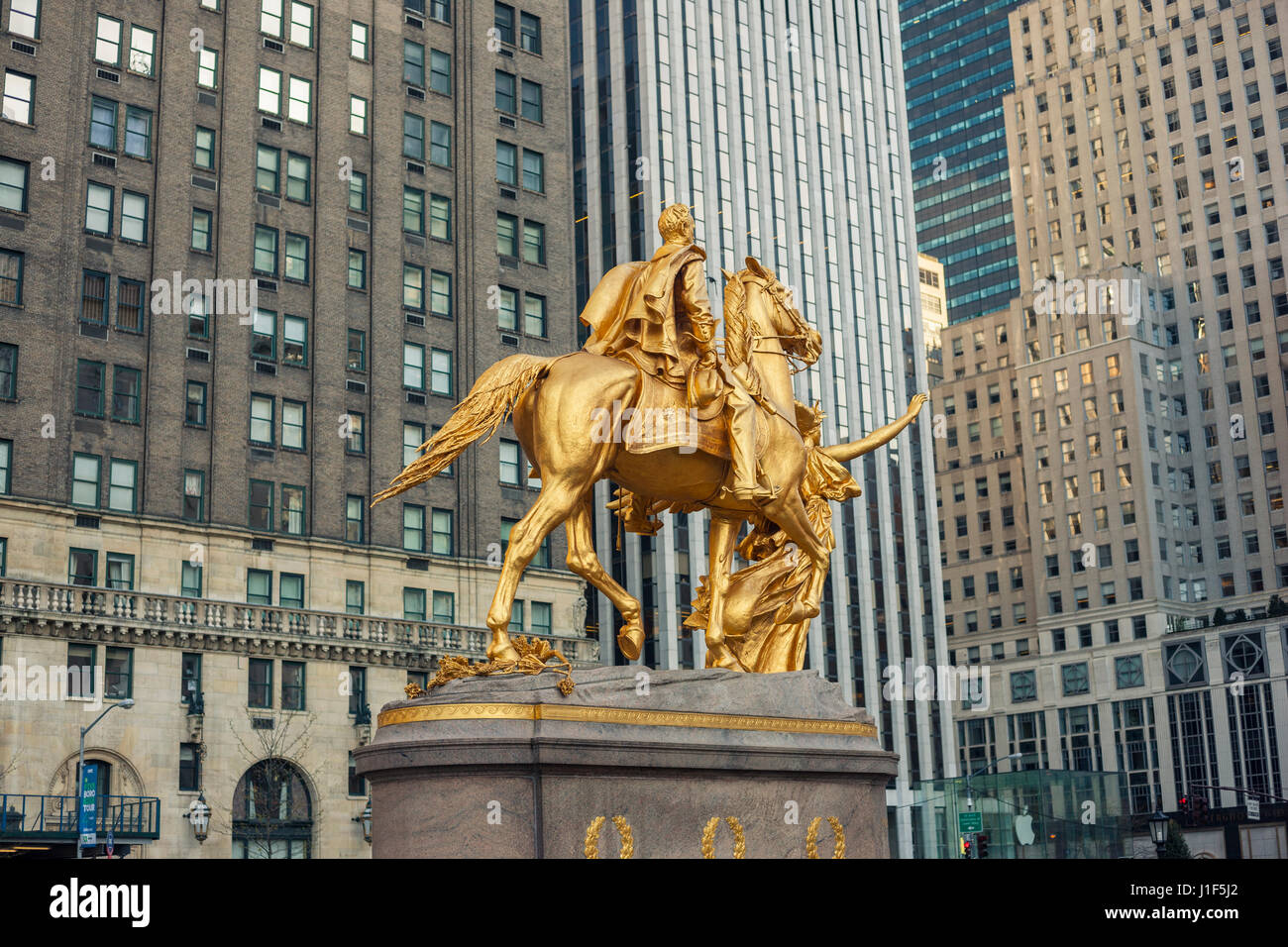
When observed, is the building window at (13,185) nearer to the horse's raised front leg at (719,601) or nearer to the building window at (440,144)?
the building window at (440,144)

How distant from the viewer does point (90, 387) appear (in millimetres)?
67812

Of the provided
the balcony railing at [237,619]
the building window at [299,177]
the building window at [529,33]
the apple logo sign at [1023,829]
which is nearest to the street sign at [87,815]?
the balcony railing at [237,619]

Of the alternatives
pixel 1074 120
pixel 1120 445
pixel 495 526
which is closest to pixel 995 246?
pixel 1074 120

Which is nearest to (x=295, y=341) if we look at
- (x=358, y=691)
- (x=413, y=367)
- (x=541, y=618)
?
(x=413, y=367)

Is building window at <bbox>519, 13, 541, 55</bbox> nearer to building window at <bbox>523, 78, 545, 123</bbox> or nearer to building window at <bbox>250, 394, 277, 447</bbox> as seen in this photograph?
building window at <bbox>523, 78, 545, 123</bbox>

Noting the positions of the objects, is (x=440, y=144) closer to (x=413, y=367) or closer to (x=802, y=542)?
(x=413, y=367)

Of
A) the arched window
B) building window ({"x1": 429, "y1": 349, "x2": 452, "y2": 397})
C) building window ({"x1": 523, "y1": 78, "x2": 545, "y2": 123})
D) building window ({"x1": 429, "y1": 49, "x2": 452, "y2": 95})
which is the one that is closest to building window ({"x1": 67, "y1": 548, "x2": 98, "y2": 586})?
the arched window

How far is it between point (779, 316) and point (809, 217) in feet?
378

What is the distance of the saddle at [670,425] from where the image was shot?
672 inches

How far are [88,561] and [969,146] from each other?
149m

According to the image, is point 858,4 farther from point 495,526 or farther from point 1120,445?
point 495,526

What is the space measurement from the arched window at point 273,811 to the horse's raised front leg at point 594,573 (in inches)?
1944

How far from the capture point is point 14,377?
2581 inches

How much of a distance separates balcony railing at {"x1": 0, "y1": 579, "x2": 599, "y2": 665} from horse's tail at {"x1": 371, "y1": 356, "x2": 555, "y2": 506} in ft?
162
